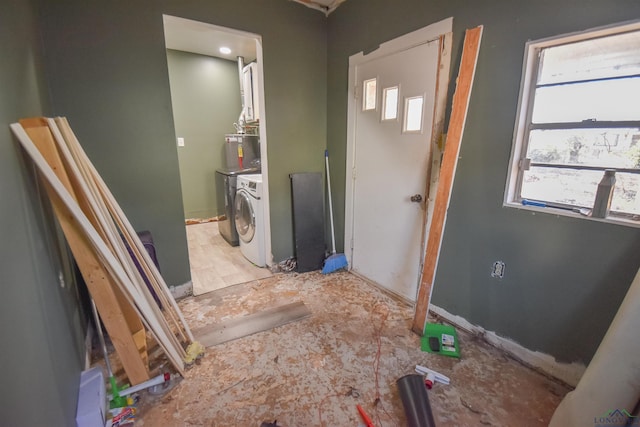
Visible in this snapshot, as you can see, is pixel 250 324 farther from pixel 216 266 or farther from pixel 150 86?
pixel 150 86

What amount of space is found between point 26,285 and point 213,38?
3.56 metres

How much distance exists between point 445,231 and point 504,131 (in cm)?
74

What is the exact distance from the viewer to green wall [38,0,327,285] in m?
1.77

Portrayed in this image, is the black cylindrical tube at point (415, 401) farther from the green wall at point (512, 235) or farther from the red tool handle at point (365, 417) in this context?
the green wall at point (512, 235)

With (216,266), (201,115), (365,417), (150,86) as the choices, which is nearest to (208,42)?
(201,115)

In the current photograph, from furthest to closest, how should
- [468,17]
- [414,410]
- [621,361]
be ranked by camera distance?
1. [468,17]
2. [414,410]
3. [621,361]

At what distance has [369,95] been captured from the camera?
2.46m

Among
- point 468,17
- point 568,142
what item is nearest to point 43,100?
point 468,17

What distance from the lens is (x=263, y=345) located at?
6.12 ft

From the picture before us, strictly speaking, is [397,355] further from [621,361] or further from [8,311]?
[8,311]

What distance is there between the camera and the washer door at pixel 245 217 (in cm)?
297

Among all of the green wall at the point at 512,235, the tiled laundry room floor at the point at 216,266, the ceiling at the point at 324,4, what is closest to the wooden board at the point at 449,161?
the green wall at the point at 512,235

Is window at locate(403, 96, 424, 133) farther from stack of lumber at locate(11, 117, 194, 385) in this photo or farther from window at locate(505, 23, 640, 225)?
stack of lumber at locate(11, 117, 194, 385)

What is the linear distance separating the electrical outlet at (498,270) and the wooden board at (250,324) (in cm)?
135
